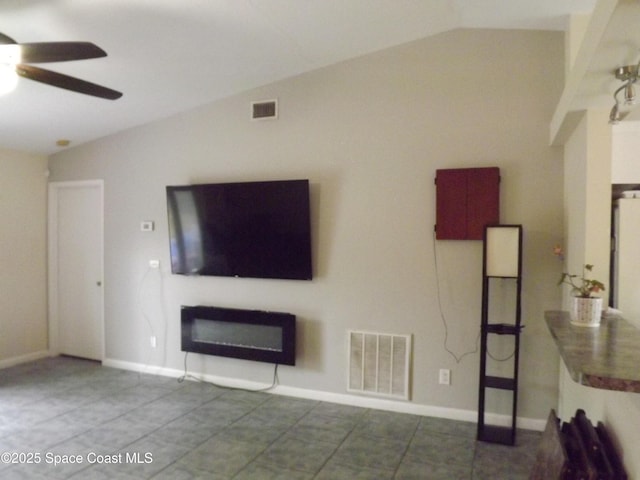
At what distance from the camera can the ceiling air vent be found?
381cm

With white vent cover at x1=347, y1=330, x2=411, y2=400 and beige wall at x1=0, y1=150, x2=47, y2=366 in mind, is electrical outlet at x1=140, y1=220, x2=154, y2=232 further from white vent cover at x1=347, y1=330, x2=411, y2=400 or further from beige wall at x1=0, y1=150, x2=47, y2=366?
white vent cover at x1=347, y1=330, x2=411, y2=400

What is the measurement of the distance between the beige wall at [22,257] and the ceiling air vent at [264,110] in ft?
9.40

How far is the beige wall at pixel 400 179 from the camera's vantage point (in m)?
3.10

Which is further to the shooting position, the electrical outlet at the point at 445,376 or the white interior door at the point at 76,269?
the white interior door at the point at 76,269

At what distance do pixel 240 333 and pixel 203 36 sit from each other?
2.52 m

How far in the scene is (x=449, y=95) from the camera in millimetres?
3299

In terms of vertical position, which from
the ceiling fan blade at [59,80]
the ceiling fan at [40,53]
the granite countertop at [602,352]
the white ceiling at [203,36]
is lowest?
the granite countertop at [602,352]

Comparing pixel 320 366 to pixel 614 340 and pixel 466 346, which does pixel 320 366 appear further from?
pixel 614 340

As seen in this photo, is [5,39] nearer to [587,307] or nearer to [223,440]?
[223,440]

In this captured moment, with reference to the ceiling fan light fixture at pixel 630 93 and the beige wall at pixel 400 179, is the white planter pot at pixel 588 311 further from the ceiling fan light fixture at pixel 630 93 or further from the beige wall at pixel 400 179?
the beige wall at pixel 400 179

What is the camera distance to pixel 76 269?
4914mm

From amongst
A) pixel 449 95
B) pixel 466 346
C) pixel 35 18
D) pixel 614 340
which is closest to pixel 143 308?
pixel 35 18

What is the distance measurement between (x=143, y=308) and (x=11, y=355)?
5.46 feet

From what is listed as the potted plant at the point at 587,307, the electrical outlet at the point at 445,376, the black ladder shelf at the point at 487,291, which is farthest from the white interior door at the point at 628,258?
the electrical outlet at the point at 445,376
